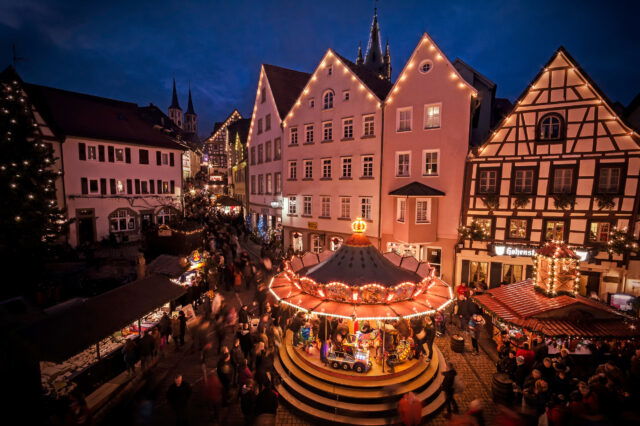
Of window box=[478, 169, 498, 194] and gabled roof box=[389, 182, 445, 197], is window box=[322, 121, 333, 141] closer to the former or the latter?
gabled roof box=[389, 182, 445, 197]

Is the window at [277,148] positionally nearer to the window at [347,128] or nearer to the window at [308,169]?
the window at [308,169]

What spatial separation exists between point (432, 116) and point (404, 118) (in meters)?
1.70

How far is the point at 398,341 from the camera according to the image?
33.9 ft

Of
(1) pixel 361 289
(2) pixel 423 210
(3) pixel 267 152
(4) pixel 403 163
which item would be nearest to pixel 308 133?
(3) pixel 267 152

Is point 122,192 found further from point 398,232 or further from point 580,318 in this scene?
point 580,318

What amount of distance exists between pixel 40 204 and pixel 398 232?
1812cm

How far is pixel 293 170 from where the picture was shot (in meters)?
25.4

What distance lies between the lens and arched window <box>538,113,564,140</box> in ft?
51.9

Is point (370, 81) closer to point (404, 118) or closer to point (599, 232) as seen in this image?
point (404, 118)

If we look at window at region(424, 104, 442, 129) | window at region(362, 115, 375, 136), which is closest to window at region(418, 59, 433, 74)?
window at region(424, 104, 442, 129)

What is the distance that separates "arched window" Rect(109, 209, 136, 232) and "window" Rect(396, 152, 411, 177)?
946 inches

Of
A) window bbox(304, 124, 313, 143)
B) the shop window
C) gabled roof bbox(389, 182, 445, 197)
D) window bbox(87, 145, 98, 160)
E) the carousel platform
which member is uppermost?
window bbox(304, 124, 313, 143)

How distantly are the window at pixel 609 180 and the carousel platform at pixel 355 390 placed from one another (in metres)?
13.0

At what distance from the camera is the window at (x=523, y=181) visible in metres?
16.6
